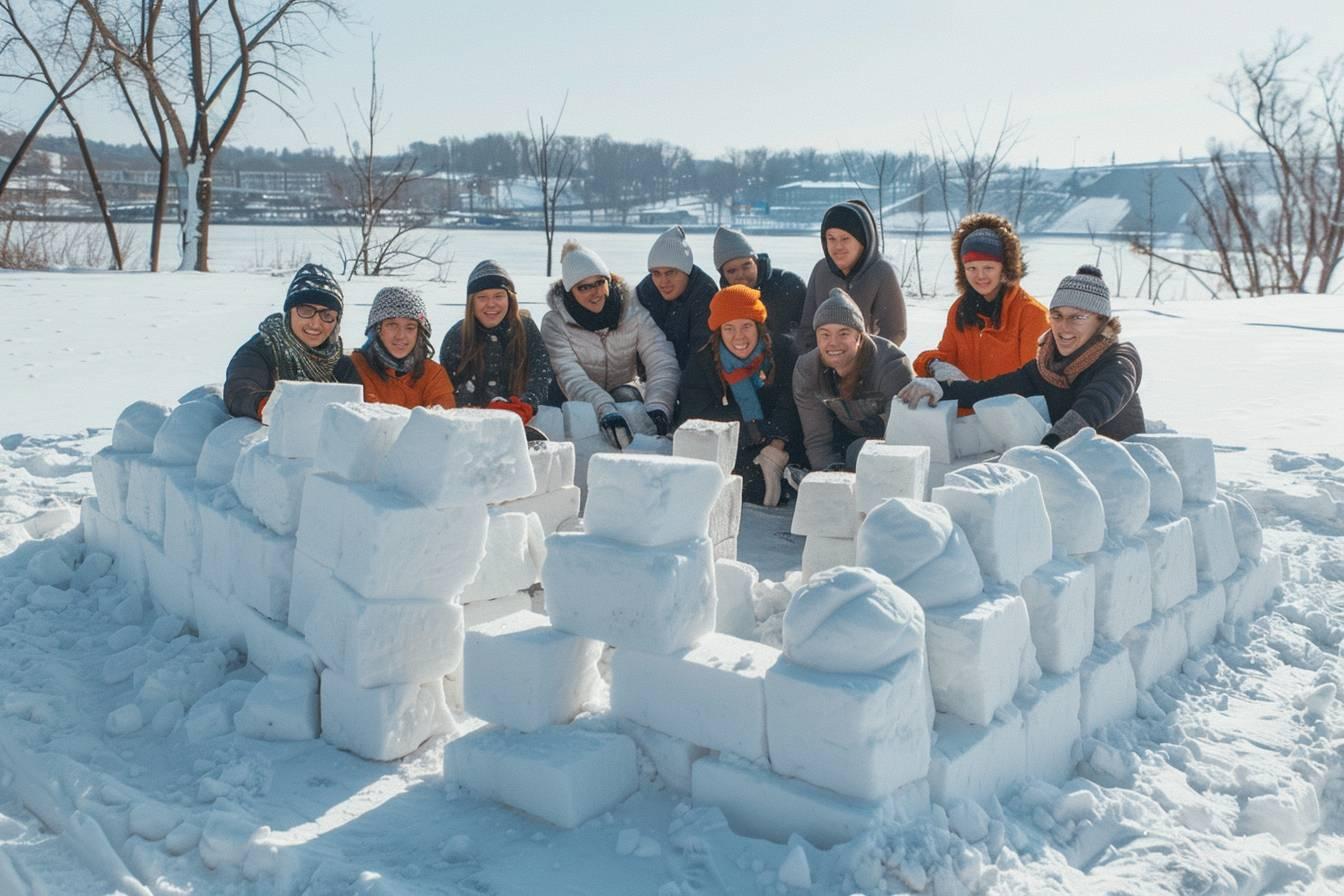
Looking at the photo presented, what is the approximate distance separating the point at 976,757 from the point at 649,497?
0.95 m

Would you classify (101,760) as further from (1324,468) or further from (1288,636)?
(1324,468)

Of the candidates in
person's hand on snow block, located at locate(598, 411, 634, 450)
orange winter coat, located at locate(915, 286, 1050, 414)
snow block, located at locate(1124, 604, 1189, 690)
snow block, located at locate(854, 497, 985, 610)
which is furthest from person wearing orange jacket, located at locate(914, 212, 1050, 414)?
snow block, located at locate(854, 497, 985, 610)

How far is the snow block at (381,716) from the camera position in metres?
2.86

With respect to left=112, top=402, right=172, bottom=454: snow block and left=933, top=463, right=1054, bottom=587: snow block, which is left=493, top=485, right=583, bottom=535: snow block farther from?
left=933, top=463, right=1054, bottom=587: snow block

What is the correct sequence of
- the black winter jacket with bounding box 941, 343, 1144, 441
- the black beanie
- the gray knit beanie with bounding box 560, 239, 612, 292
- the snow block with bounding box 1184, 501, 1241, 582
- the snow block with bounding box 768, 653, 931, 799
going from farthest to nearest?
the gray knit beanie with bounding box 560, 239, 612, 292 < the black beanie < the black winter jacket with bounding box 941, 343, 1144, 441 < the snow block with bounding box 1184, 501, 1241, 582 < the snow block with bounding box 768, 653, 931, 799

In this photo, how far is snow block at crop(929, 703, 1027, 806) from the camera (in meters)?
2.42

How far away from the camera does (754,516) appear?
5242mm

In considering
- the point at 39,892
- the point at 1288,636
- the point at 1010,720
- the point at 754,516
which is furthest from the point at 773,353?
the point at 39,892

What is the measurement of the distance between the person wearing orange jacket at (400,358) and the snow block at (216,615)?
1.04 meters

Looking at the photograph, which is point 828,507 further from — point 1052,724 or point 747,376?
point 747,376

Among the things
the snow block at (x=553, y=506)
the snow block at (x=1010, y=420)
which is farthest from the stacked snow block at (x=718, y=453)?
the snow block at (x=1010, y=420)

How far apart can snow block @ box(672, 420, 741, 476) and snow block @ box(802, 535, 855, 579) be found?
1.55ft

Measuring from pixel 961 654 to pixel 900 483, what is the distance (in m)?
0.95

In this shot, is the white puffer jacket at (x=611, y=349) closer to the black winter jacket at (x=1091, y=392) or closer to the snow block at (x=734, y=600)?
the black winter jacket at (x=1091, y=392)
